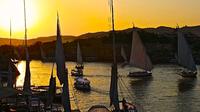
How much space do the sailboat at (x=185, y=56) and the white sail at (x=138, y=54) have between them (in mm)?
5759

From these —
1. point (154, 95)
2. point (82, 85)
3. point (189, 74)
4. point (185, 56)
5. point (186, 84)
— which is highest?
point (185, 56)

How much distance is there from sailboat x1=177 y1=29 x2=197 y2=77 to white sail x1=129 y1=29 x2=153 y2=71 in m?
5.76

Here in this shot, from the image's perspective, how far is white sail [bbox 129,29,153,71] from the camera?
82.2 m

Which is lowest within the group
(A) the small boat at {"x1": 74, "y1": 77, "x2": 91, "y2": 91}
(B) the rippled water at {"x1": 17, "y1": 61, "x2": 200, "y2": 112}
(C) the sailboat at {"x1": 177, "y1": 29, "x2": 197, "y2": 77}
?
(B) the rippled water at {"x1": 17, "y1": 61, "x2": 200, "y2": 112}

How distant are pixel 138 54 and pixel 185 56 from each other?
811cm

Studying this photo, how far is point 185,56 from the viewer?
85000 millimetres

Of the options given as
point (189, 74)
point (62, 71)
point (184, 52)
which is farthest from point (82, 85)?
point (62, 71)

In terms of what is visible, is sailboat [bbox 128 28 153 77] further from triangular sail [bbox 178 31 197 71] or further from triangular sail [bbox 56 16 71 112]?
triangular sail [bbox 56 16 71 112]

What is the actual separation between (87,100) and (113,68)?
3218 cm

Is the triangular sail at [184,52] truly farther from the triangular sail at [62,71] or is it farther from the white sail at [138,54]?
the triangular sail at [62,71]

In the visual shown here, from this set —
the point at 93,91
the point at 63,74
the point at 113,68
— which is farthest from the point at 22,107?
the point at 93,91

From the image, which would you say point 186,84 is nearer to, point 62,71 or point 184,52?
point 184,52

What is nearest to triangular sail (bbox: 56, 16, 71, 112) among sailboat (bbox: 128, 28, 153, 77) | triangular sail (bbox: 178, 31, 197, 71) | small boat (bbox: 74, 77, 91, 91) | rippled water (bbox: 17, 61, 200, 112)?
rippled water (bbox: 17, 61, 200, 112)

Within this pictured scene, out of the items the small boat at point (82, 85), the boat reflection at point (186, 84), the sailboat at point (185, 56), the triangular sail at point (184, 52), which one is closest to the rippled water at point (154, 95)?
the boat reflection at point (186, 84)
